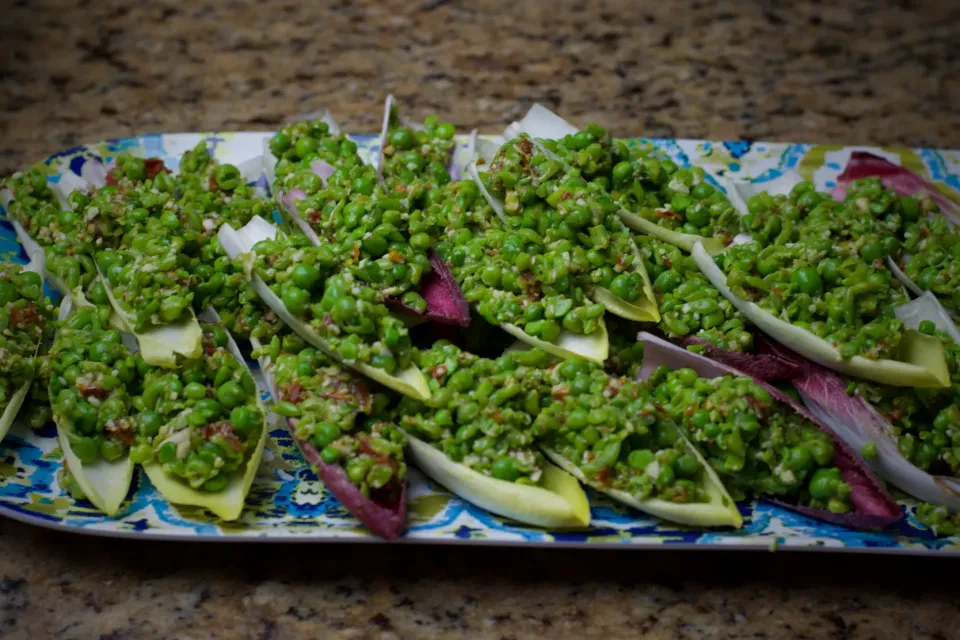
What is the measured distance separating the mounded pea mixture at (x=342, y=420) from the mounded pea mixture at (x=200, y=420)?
0.25ft

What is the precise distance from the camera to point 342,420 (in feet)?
5.65

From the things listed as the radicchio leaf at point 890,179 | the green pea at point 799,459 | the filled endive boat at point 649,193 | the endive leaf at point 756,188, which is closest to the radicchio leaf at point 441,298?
the filled endive boat at point 649,193

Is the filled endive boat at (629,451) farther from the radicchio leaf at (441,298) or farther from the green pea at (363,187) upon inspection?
the green pea at (363,187)

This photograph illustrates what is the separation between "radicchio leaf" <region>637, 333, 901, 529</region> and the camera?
1.71 m

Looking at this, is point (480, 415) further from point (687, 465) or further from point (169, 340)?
point (169, 340)

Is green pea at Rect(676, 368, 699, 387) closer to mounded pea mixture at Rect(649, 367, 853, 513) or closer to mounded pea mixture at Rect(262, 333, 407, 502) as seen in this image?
mounded pea mixture at Rect(649, 367, 853, 513)

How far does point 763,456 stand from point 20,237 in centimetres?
180

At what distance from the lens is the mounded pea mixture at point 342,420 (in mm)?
1671

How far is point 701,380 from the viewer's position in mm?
1817

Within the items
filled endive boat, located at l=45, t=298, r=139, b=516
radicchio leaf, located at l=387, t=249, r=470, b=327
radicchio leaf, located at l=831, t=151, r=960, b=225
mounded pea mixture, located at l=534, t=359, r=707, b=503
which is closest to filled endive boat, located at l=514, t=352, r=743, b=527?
mounded pea mixture, located at l=534, t=359, r=707, b=503

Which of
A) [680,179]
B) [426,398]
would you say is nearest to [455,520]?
[426,398]

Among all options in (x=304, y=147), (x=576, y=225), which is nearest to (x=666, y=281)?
(x=576, y=225)

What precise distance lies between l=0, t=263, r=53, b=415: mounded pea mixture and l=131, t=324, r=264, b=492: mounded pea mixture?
0.27m

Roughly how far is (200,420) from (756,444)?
1071 mm
